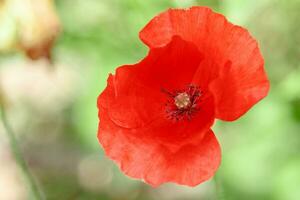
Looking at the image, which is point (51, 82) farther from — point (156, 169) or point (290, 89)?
point (156, 169)

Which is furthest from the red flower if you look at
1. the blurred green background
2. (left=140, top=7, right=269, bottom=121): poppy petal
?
the blurred green background

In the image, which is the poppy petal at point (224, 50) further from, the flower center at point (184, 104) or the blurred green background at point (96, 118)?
the blurred green background at point (96, 118)

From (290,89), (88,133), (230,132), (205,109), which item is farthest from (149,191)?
(205,109)

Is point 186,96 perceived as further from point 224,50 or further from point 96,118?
point 96,118

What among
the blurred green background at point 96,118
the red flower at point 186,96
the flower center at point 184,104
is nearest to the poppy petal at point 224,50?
the red flower at point 186,96

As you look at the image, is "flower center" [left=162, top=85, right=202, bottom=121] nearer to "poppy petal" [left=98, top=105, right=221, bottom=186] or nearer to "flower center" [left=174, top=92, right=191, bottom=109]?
"flower center" [left=174, top=92, right=191, bottom=109]

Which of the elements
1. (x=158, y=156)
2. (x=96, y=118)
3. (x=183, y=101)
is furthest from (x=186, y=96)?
(x=96, y=118)

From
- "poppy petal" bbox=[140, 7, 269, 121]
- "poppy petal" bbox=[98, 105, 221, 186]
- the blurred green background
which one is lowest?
"poppy petal" bbox=[98, 105, 221, 186]
